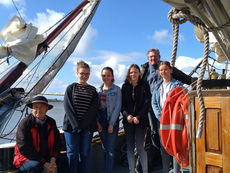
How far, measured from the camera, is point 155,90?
3.33m

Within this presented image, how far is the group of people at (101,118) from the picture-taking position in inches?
111

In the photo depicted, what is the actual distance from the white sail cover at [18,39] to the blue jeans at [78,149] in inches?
142

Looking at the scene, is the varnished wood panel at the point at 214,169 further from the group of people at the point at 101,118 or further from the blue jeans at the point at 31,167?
the blue jeans at the point at 31,167

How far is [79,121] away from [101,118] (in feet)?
1.41

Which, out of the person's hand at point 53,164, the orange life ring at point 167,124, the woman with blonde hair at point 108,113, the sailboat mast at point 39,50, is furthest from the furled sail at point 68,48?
the orange life ring at point 167,124

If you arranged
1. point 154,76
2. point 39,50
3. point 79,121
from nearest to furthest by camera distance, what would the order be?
point 79,121 < point 154,76 < point 39,50

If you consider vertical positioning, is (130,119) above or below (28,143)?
above

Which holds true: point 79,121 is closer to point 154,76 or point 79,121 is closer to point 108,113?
point 108,113

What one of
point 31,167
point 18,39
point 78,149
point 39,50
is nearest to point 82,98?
point 78,149

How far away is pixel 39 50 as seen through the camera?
6.85m

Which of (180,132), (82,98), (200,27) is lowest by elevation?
(180,132)

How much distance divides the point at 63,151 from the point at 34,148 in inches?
34.8

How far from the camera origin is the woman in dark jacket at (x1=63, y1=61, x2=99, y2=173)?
301cm

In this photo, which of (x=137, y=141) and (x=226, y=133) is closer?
(x=226, y=133)
